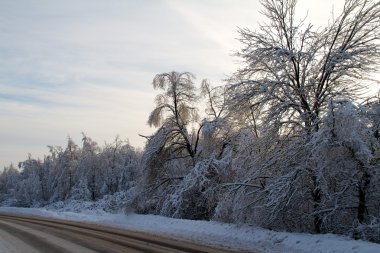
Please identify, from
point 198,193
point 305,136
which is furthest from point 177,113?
point 305,136

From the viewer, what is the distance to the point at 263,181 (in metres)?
17.4

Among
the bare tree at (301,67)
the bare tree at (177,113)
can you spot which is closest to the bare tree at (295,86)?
the bare tree at (301,67)

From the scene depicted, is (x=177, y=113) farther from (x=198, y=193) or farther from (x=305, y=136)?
(x=305, y=136)

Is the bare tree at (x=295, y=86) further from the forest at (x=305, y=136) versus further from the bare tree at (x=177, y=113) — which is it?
the bare tree at (x=177, y=113)

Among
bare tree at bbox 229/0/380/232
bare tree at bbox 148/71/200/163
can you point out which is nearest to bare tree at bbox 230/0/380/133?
bare tree at bbox 229/0/380/232

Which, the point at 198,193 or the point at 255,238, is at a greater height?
the point at 198,193

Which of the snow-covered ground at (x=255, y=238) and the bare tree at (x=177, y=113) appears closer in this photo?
the snow-covered ground at (x=255, y=238)

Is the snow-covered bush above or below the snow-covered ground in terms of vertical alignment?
above

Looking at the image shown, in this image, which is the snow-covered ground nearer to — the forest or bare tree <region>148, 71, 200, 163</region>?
the forest

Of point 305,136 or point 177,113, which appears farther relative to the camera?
point 177,113

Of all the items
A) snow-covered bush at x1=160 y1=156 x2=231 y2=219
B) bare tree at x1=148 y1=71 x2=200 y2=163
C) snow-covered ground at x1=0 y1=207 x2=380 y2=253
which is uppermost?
bare tree at x1=148 y1=71 x2=200 y2=163

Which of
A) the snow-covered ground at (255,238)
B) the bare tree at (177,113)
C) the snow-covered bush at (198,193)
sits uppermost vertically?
the bare tree at (177,113)

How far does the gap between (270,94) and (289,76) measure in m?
1.07

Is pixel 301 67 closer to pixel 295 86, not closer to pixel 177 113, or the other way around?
pixel 295 86
